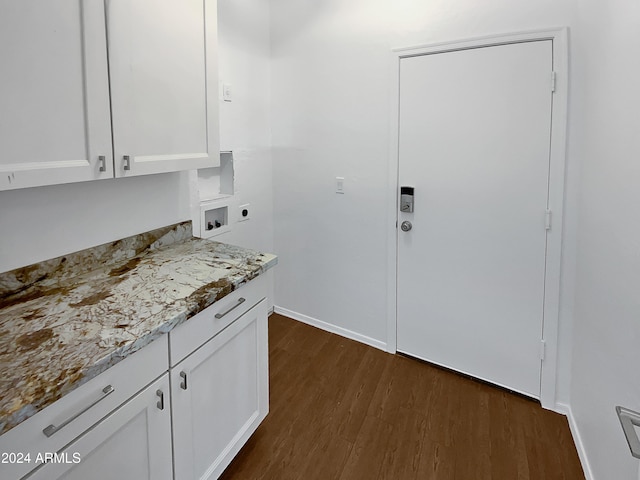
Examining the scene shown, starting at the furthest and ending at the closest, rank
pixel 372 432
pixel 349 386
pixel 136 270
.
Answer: pixel 349 386 → pixel 372 432 → pixel 136 270

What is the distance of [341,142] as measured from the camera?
2682 millimetres

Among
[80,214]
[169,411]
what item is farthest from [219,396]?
[80,214]

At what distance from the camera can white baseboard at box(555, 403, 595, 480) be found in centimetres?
168

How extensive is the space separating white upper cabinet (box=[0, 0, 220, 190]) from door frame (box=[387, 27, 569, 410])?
1.12m

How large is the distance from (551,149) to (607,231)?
0.63 metres

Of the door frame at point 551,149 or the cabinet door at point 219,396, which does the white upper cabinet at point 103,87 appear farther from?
the door frame at point 551,149

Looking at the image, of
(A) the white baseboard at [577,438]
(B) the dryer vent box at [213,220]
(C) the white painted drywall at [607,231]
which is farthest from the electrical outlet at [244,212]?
(A) the white baseboard at [577,438]

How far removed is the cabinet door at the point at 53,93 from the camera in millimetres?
1092

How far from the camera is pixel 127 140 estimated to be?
4.65 feet

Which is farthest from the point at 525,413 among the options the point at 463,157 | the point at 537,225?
the point at 463,157

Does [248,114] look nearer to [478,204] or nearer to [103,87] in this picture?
[103,87]

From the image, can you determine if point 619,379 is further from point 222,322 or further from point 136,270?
point 136,270

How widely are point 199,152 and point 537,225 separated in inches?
67.7

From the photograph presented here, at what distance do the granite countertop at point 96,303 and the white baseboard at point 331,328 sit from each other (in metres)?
1.30
